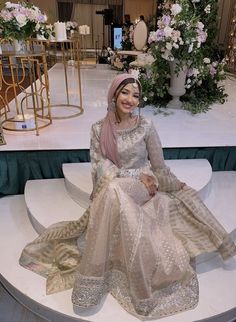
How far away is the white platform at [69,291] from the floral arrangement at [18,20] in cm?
132

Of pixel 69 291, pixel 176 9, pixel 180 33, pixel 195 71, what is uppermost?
pixel 176 9

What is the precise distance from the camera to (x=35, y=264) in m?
1.65

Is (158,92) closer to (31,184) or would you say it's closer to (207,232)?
(31,184)

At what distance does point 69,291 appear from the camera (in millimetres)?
1499

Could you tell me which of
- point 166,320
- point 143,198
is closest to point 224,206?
point 143,198

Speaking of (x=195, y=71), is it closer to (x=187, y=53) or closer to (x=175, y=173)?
(x=187, y=53)

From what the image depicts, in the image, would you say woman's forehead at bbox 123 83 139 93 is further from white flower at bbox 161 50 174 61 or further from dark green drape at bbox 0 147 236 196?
white flower at bbox 161 50 174 61

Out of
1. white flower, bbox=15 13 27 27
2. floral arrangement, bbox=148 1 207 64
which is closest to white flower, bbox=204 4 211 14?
floral arrangement, bbox=148 1 207 64

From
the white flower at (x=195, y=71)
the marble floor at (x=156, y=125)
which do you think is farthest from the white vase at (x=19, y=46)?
the white flower at (x=195, y=71)

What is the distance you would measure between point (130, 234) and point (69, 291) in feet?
1.59

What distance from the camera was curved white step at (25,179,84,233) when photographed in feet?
6.22

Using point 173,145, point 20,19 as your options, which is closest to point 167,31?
point 173,145

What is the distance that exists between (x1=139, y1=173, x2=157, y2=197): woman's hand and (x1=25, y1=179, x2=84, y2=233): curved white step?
0.61 meters

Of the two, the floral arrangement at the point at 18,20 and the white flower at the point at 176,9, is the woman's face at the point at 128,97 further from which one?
the white flower at the point at 176,9
